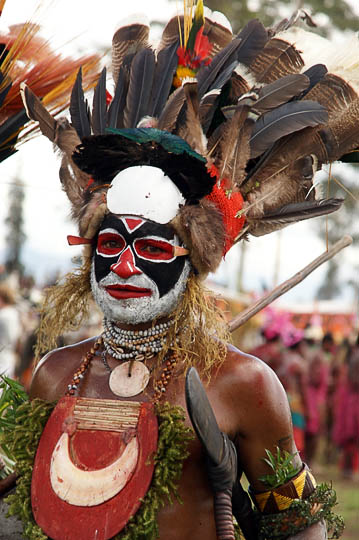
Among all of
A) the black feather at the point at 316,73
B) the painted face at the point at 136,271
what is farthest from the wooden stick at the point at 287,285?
the black feather at the point at 316,73

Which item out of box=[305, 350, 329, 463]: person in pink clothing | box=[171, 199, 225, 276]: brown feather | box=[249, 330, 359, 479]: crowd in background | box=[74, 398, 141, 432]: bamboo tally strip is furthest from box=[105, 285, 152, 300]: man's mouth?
box=[305, 350, 329, 463]: person in pink clothing

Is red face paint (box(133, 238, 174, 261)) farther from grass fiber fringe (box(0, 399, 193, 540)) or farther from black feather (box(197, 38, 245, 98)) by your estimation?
black feather (box(197, 38, 245, 98))

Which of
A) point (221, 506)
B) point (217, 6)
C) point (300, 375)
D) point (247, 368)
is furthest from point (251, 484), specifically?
point (217, 6)

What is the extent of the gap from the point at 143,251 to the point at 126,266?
0.10 m

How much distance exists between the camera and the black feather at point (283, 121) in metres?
3.39

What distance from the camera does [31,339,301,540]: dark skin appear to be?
309 cm

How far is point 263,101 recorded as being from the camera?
3.42 m

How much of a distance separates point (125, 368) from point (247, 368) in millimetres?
484

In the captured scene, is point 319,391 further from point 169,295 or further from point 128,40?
point 169,295

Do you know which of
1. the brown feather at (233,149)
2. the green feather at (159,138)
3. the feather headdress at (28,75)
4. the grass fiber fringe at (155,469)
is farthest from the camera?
the feather headdress at (28,75)

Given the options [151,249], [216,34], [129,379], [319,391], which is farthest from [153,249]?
[319,391]

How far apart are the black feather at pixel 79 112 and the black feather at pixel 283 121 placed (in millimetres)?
723

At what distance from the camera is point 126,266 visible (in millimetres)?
3188

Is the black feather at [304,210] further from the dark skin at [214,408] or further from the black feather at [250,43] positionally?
the black feather at [250,43]
